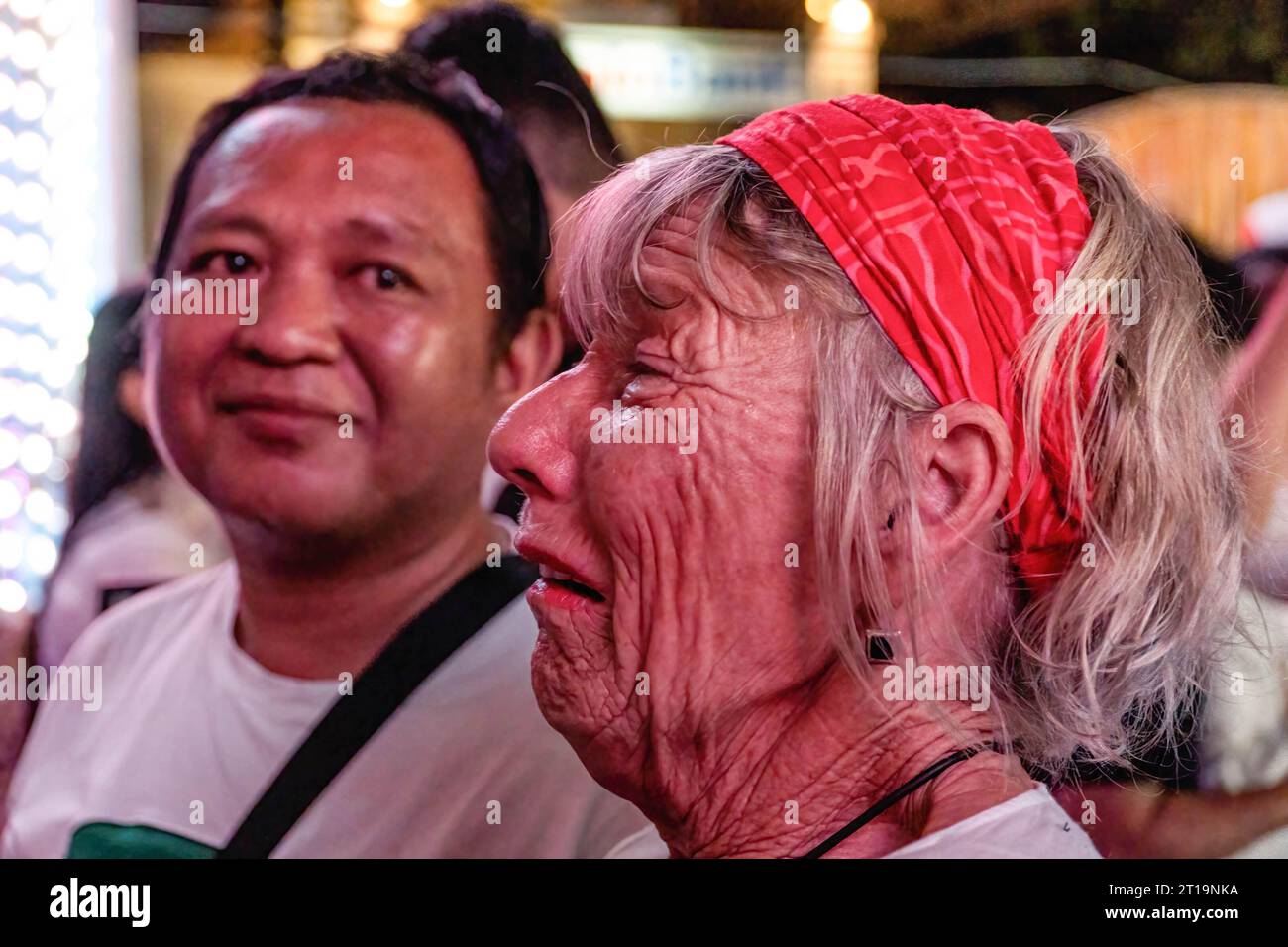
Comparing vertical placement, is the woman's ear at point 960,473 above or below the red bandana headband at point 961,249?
below

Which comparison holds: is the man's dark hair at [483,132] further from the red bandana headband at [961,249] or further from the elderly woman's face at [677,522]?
the red bandana headband at [961,249]

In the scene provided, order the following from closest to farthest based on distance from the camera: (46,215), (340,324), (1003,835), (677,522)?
1. (1003,835)
2. (677,522)
3. (340,324)
4. (46,215)

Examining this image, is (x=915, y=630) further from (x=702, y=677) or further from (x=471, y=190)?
(x=471, y=190)

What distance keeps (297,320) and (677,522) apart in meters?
0.86

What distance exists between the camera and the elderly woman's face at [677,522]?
1.12 meters

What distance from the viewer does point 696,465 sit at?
1146 millimetres

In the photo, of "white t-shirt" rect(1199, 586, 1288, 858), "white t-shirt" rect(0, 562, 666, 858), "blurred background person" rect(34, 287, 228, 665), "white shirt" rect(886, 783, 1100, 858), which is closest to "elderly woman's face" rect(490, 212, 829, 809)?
"white shirt" rect(886, 783, 1100, 858)

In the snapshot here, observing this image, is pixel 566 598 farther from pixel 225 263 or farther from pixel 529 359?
pixel 225 263

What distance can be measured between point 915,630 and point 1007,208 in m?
0.41

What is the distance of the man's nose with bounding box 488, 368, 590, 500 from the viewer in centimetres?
117

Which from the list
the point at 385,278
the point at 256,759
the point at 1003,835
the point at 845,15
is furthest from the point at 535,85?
the point at 1003,835

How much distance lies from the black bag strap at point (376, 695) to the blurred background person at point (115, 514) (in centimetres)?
34

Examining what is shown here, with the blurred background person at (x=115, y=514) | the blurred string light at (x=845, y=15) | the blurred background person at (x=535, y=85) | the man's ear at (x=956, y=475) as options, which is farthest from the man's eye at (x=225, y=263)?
the man's ear at (x=956, y=475)

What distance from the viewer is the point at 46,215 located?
6.03 feet
